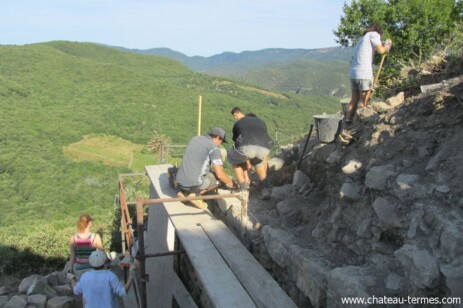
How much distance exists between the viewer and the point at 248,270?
3.90m

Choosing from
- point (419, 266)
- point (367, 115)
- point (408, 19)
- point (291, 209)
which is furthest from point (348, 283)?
point (408, 19)

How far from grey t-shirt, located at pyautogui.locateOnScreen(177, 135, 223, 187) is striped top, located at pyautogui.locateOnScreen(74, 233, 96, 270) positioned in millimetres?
1397

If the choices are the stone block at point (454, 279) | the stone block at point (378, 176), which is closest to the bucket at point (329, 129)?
the stone block at point (378, 176)

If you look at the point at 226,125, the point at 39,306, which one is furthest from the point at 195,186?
the point at 226,125

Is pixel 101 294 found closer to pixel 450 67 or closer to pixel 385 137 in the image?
pixel 385 137

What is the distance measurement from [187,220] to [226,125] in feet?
170

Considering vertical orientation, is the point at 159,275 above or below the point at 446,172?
below

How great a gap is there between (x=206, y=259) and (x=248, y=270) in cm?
44

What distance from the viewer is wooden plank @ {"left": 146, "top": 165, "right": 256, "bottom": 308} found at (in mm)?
3471

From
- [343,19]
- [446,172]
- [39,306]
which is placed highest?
[343,19]

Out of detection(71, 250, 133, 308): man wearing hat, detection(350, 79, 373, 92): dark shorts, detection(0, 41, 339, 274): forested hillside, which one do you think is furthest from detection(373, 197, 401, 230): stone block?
detection(0, 41, 339, 274): forested hillside

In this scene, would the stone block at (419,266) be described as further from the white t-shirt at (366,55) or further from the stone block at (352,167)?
the white t-shirt at (366,55)

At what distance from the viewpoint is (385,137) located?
4215 mm

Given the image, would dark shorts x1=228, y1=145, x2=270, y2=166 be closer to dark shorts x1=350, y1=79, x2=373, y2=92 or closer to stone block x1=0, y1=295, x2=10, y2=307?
dark shorts x1=350, y1=79, x2=373, y2=92
